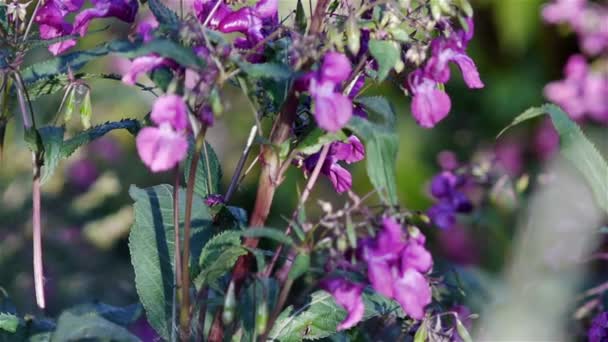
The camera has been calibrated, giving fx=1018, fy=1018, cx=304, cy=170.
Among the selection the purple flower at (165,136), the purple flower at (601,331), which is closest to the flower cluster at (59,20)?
the purple flower at (165,136)

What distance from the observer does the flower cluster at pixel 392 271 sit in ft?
3.14

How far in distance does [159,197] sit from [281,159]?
192 millimetres

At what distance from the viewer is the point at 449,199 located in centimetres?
172

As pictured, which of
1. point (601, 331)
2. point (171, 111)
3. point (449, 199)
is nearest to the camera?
point (171, 111)

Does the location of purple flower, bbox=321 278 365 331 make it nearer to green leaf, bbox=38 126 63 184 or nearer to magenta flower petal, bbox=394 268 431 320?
magenta flower petal, bbox=394 268 431 320

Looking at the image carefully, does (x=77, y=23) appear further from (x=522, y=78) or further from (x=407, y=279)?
(x=522, y=78)

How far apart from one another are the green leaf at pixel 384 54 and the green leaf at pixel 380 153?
49mm

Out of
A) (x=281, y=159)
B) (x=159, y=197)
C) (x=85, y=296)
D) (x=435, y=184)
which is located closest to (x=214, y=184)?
(x=159, y=197)

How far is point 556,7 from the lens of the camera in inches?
126

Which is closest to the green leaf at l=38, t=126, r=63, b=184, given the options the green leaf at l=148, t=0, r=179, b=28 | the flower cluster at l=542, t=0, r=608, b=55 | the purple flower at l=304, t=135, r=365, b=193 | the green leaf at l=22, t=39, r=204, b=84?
the green leaf at l=22, t=39, r=204, b=84

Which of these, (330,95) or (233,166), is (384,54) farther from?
(233,166)

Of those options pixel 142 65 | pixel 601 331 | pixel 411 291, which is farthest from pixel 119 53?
pixel 601 331

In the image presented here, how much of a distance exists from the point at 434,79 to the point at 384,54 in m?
0.10

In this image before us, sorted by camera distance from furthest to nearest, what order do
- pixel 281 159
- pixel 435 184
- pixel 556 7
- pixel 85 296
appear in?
1. pixel 556 7
2. pixel 85 296
3. pixel 435 184
4. pixel 281 159
